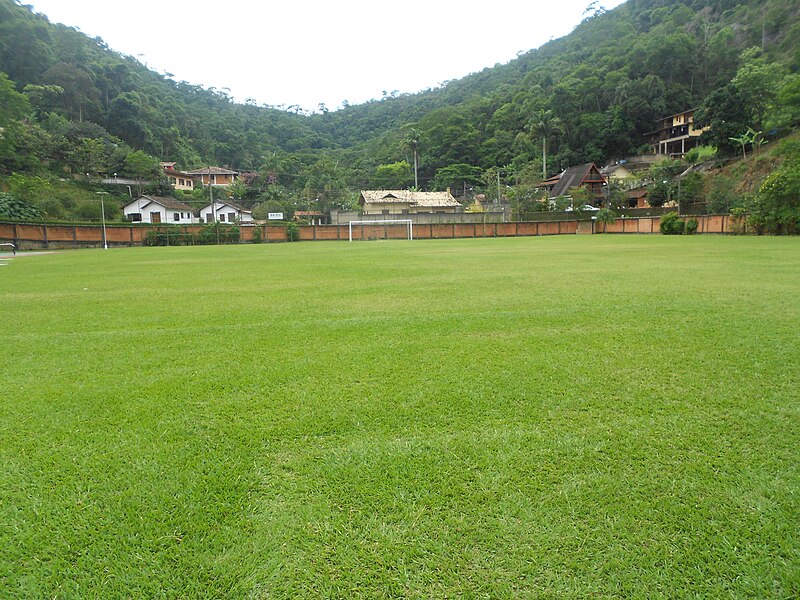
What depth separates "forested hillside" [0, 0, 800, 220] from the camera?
5459 centimetres

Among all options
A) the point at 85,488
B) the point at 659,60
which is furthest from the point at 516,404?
the point at 659,60

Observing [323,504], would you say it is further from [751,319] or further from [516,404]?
[751,319]

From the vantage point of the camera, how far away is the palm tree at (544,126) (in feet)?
220

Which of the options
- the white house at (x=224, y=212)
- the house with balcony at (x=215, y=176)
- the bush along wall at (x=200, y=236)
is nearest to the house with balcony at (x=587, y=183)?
the bush along wall at (x=200, y=236)

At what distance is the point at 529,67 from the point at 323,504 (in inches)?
4111

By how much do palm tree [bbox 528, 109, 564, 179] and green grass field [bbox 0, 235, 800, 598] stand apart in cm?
6858

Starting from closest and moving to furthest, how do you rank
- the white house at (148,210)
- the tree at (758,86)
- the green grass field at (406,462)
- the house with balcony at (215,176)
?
the green grass field at (406,462) < the white house at (148,210) < the tree at (758,86) < the house with balcony at (215,176)

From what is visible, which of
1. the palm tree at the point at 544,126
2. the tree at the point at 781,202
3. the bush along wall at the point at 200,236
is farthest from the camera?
the palm tree at the point at 544,126

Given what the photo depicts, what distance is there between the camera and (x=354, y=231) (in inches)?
1801

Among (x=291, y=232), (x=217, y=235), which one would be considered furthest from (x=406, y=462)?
(x=291, y=232)

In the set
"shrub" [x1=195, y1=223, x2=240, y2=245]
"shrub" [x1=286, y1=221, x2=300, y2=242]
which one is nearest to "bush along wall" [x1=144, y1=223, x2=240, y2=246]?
"shrub" [x1=195, y1=223, x2=240, y2=245]

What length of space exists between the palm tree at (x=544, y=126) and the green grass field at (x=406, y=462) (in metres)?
68.6

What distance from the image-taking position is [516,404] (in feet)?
9.67

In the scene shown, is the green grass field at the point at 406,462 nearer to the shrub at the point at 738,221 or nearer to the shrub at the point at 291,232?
the shrub at the point at 738,221
